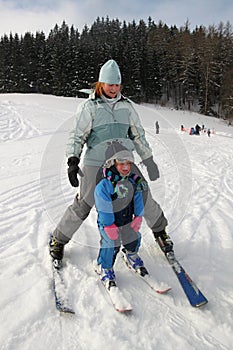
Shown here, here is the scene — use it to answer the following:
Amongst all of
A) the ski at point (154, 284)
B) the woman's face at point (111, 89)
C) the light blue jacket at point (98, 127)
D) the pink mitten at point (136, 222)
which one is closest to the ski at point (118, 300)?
the ski at point (154, 284)

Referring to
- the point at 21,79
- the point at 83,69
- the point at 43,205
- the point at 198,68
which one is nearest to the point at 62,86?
the point at 83,69

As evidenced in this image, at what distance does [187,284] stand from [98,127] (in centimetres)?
160

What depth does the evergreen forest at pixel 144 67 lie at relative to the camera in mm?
41031

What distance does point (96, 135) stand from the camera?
2.78 m

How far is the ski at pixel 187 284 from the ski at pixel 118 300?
0.53 m

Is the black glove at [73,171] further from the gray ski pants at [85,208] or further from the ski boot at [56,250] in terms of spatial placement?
the ski boot at [56,250]

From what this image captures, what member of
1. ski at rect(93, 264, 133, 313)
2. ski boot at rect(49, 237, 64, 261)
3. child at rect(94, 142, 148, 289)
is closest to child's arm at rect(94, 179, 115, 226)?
child at rect(94, 142, 148, 289)

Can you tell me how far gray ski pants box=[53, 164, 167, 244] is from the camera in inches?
110

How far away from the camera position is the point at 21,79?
4416 cm

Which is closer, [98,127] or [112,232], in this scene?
[112,232]

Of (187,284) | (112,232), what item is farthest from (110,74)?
(187,284)

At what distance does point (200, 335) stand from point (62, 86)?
139 feet

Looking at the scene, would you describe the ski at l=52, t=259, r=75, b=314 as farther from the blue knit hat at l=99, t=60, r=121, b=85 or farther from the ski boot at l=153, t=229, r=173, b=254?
the blue knit hat at l=99, t=60, r=121, b=85

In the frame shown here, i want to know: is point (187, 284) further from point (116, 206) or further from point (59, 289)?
point (59, 289)
